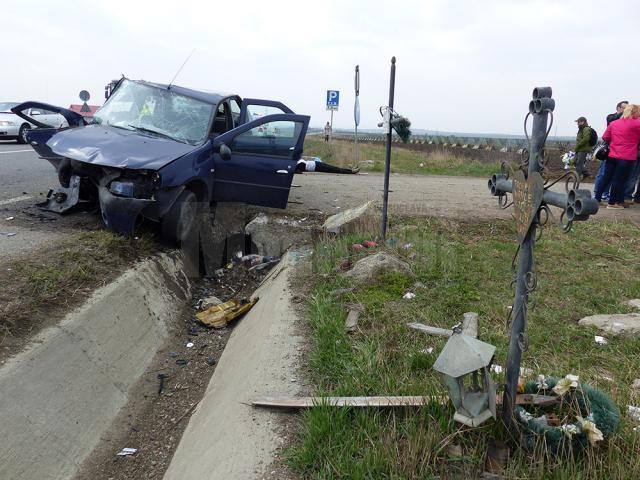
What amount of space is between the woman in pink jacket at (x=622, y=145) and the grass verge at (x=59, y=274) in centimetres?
760

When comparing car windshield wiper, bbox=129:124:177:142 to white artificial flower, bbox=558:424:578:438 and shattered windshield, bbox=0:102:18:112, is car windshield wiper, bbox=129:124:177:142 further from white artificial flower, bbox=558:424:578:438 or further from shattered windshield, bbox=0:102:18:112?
shattered windshield, bbox=0:102:18:112

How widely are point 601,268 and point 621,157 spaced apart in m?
3.92

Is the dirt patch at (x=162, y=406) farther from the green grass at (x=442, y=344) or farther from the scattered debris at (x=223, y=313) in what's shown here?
the green grass at (x=442, y=344)

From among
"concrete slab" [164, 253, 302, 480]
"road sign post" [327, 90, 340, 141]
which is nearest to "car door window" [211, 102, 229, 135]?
A: "concrete slab" [164, 253, 302, 480]

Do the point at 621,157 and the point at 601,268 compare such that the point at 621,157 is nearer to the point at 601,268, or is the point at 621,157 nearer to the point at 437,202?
the point at 437,202

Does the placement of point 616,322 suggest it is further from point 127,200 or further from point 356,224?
point 127,200

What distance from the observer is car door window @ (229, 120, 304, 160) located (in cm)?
662

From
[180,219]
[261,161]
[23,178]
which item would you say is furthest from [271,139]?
[23,178]

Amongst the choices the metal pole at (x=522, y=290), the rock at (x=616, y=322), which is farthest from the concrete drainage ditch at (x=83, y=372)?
the rock at (x=616, y=322)

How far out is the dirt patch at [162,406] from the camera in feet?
11.2

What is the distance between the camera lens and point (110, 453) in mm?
3506

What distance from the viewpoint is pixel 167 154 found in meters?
5.61

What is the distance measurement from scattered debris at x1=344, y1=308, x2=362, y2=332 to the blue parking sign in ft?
52.5

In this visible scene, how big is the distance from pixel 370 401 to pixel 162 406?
6.86ft
